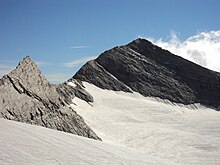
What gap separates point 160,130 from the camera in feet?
71.8

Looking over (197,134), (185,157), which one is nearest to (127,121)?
(197,134)

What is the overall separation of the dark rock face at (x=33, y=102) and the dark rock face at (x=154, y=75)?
→ 23658 millimetres

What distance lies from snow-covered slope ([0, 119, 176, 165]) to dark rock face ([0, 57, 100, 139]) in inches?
120

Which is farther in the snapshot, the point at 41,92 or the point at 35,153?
the point at 41,92

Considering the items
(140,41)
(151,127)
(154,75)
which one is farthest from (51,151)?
(140,41)

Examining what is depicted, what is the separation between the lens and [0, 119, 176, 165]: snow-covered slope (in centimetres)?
584

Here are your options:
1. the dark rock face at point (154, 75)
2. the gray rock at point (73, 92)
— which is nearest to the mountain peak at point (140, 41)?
the dark rock face at point (154, 75)

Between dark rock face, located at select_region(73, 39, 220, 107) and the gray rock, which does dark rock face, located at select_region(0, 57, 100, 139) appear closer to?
the gray rock

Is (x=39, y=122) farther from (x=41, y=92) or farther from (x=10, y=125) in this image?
(x=10, y=125)

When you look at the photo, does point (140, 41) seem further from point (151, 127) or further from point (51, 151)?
point (51, 151)

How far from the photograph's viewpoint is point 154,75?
40594 mm

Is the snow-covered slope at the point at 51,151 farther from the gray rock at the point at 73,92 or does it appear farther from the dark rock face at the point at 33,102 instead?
the gray rock at the point at 73,92

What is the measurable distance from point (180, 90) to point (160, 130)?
18531 mm

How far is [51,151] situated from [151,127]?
56.6 ft
